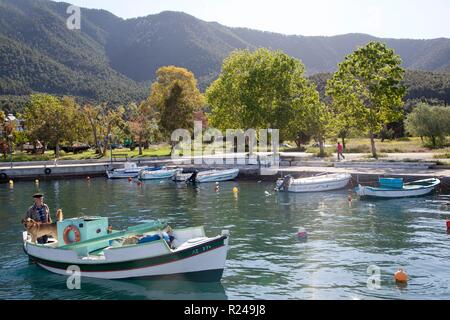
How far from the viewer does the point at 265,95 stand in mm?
71250

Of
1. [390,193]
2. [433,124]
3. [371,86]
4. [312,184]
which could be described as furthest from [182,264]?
[433,124]

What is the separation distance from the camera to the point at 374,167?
53.3 metres

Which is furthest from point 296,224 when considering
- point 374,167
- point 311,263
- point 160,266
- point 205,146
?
point 205,146

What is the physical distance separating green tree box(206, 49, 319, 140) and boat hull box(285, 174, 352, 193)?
22.9 meters

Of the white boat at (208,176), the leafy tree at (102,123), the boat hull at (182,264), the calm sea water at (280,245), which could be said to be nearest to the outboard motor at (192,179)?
the white boat at (208,176)

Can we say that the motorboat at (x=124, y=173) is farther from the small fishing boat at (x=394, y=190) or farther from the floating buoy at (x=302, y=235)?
the floating buoy at (x=302, y=235)

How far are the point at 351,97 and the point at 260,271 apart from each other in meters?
44.1

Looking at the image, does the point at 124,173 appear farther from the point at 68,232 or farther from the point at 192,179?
the point at 68,232

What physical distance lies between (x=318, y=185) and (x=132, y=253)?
1173 inches

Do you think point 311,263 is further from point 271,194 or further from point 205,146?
point 205,146

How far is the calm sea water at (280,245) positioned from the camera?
19141 millimetres

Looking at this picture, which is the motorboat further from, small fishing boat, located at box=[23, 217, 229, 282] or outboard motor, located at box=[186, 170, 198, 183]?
small fishing boat, located at box=[23, 217, 229, 282]

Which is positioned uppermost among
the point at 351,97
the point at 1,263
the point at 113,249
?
the point at 351,97
